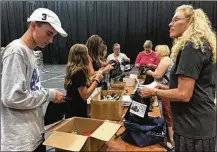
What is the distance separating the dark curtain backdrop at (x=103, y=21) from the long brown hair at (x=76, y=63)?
29.2ft

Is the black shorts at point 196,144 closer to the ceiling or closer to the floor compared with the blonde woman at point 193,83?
closer to the floor

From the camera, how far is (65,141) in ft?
4.79

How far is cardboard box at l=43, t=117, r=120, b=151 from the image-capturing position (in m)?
1.43

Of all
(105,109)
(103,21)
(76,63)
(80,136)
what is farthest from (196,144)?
(103,21)

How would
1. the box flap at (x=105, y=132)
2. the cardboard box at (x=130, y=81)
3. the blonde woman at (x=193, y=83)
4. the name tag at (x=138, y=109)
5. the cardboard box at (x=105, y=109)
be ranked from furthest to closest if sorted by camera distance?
the cardboard box at (x=130, y=81) → the cardboard box at (x=105, y=109) → the name tag at (x=138, y=109) → the box flap at (x=105, y=132) → the blonde woman at (x=193, y=83)

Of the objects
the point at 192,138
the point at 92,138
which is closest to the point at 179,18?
the point at 192,138

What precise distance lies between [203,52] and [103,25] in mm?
9864

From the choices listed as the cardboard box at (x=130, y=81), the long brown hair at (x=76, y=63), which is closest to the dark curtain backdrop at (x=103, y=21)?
the cardboard box at (x=130, y=81)

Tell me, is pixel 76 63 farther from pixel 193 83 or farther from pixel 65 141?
pixel 193 83

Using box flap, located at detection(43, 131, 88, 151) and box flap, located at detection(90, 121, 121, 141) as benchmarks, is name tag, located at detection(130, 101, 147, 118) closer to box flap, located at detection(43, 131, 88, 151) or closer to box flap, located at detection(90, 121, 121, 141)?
box flap, located at detection(90, 121, 121, 141)

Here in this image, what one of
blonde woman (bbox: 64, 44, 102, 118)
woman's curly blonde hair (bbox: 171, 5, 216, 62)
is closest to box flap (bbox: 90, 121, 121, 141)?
blonde woman (bbox: 64, 44, 102, 118)

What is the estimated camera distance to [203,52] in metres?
1.35

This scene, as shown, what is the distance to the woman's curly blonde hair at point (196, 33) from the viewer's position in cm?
137

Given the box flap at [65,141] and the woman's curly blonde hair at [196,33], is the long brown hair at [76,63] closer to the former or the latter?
the box flap at [65,141]
